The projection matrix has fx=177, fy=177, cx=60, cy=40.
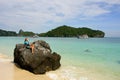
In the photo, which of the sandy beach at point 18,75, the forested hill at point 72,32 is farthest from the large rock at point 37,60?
the forested hill at point 72,32

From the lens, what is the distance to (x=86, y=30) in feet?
470

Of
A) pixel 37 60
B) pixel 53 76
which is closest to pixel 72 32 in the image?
pixel 37 60

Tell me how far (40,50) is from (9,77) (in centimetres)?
292

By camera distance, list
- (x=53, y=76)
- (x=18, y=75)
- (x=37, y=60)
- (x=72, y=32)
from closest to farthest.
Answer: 1. (x=18, y=75)
2. (x=53, y=76)
3. (x=37, y=60)
4. (x=72, y=32)

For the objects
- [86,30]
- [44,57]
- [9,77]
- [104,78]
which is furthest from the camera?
[86,30]

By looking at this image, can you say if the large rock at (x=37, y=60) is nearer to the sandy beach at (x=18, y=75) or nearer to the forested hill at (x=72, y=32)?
the sandy beach at (x=18, y=75)

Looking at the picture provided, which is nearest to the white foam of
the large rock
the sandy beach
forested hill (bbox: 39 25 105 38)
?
the sandy beach

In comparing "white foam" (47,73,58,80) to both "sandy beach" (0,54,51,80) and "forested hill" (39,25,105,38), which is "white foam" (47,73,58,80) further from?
"forested hill" (39,25,105,38)

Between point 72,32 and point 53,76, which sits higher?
point 72,32

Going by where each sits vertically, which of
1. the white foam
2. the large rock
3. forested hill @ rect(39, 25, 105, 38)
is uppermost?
forested hill @ rect(39, 25, 105, 38)

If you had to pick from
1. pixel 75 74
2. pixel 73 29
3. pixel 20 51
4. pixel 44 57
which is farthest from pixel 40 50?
pixel 73 29

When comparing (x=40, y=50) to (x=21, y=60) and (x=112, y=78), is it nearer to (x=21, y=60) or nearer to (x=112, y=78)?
(x=21, y=60)

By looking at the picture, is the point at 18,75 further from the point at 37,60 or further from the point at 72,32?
the point at 72,32

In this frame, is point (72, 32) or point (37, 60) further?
point (72, 32)
